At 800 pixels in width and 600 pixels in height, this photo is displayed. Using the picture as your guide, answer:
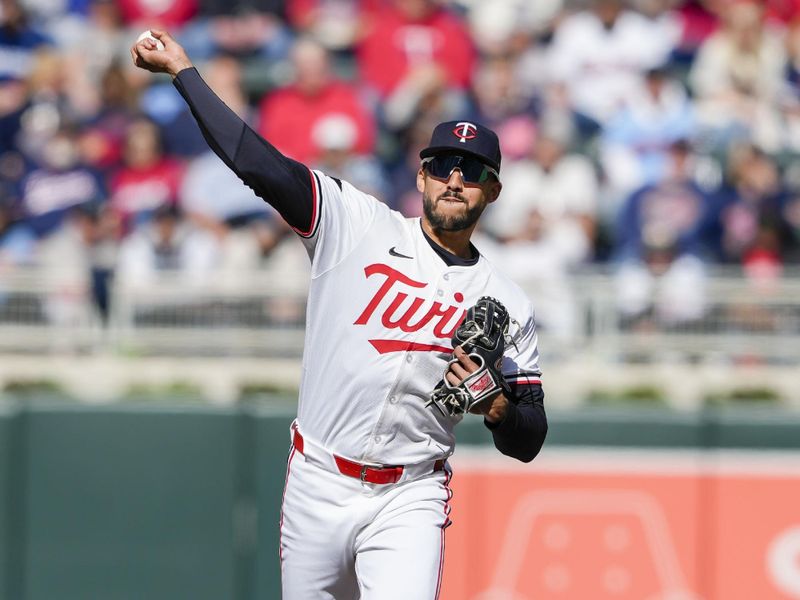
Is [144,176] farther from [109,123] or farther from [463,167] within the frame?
[463,167]

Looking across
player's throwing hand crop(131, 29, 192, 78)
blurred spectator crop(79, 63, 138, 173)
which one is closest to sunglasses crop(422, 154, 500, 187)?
player's throwing hand crop(131, 29, 192, 78)

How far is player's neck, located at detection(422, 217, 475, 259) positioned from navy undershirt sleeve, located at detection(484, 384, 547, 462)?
491 millimetres

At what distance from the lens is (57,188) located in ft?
31.4

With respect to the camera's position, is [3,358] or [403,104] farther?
[403,104]

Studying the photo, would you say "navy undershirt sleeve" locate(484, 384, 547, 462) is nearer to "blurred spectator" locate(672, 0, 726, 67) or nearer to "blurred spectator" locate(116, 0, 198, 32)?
"blurred spectator" locate(672, 0, 726, 67)

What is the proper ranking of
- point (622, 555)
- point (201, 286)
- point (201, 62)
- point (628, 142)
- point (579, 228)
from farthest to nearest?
point (201, 62) → point (628, 142) → point (579, 228) → point (201, 286) → point (622, 555)

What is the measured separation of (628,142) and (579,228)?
3.94 ft

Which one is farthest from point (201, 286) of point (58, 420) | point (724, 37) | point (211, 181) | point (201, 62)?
point (724, 37)

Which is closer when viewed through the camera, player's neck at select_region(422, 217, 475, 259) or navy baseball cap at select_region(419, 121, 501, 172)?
navy baseball cap at select_region(419, 121, 501, 172)

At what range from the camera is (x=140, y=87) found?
1050 centimetres

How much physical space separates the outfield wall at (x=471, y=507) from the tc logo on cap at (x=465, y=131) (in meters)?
3.11

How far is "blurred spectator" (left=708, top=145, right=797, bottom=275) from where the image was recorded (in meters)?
9.38

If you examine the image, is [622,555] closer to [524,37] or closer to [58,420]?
[58,420]

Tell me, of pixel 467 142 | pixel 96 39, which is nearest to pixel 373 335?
pixel 467 142
